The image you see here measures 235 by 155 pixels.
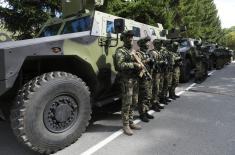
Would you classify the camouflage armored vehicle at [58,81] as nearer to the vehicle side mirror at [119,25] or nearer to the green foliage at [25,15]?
the vehicle side mirror at [119,25]

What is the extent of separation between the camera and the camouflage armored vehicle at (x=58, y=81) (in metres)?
4.11

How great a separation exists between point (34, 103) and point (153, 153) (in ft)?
5.97

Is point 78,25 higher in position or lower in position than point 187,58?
higher

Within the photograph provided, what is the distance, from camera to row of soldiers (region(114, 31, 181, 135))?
17.6 feet

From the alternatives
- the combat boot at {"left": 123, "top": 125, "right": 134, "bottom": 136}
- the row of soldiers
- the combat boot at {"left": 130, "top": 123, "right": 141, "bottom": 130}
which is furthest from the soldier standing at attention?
the combat boot at {"left": 123, "top": 125, "right": 134, "bottom": 136}

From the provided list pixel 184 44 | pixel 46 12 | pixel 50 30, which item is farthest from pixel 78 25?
pixel 184 44

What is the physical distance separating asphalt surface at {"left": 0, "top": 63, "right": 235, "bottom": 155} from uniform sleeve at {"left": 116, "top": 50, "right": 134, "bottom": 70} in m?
1.15

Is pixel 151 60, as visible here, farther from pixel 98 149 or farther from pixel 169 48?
pixel 98 149

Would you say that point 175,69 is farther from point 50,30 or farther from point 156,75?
point 50,30

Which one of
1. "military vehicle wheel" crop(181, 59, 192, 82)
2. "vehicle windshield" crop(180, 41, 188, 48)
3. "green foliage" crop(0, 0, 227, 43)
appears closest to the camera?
"green foliage" crop(0, 0, 227, 43)

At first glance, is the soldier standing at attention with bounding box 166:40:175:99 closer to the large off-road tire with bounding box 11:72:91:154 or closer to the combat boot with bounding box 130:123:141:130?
the combat boot with bounding box 130:123:141:130

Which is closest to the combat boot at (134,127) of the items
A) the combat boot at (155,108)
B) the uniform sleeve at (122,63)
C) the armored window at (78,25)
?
the uniform sleeve at (122,63)

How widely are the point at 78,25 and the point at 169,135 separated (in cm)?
283

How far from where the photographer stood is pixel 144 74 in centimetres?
585
